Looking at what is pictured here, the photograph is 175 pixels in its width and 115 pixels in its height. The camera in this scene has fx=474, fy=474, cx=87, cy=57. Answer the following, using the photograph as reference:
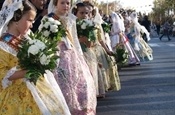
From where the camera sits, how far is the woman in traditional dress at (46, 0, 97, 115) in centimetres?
505

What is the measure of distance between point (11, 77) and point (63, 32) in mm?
1513

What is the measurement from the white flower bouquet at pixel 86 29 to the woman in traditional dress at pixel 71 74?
3.03 feet

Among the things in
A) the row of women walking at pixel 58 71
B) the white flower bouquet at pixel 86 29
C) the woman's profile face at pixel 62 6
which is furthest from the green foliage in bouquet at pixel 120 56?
the woman's profile face at pixel 62 6

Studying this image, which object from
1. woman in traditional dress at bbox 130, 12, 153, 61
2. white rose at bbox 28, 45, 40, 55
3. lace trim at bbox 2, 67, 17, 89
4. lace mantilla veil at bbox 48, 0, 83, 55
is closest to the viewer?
white rose at bbox 28, 45, 40, 55

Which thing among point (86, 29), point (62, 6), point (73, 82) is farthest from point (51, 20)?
point (86, 29)

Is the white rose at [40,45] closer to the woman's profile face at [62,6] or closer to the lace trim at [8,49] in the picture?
the lace trim at [8,49]

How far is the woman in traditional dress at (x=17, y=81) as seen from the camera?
3.81 meters

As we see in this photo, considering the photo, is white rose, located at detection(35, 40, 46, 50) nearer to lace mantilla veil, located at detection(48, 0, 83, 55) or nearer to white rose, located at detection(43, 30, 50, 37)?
white rose, located at detection(43, 30, 50, 37)

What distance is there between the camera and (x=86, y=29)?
251 inches

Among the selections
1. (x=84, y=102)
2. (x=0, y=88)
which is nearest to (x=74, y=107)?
(x=84, y=102)

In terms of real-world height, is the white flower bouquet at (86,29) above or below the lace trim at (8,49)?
below

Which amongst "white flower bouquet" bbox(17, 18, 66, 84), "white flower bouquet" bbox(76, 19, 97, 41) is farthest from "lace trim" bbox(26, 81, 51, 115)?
"white flower bouquet" bbox(76, 19, 97, 41)

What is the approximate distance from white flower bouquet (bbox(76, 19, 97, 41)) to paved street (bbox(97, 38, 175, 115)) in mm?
1172

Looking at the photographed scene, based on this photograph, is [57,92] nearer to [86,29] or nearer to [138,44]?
[86,29]
